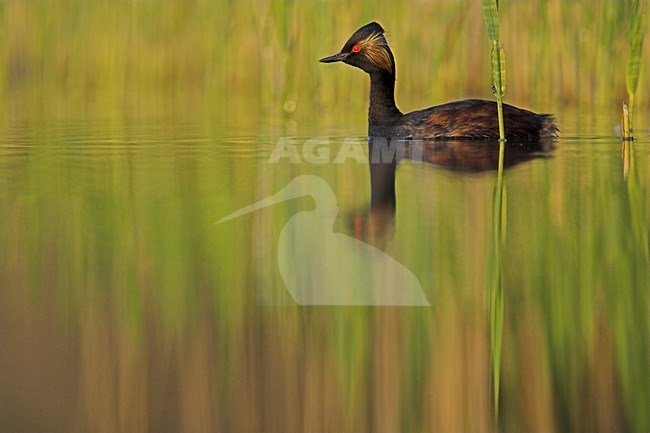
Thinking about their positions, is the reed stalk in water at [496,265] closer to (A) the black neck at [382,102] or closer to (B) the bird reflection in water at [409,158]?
(B) the bird reflection in water at [409,158]

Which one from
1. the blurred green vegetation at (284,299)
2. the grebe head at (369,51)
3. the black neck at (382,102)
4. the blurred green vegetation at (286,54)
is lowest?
the blurred green vegetation at (284,299)

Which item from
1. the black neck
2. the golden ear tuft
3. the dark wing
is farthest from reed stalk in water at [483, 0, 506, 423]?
the golden ear tuft

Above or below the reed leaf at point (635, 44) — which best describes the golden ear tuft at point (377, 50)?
above

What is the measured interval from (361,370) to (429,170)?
360cm

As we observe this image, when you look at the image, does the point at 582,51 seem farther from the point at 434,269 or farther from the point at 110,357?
the point at 110,357

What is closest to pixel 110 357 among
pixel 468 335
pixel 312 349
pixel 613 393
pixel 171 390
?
pixel 171 390

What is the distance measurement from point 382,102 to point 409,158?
5.16ft

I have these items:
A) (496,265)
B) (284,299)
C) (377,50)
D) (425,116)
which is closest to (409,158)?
(425,116)

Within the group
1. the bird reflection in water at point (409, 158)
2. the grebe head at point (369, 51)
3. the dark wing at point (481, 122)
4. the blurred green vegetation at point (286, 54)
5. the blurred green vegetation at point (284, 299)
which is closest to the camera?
the blurred green vegetation at point (284, 299)

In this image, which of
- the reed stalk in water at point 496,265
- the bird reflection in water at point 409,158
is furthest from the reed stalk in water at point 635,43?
the reed stalk in water at point 496,265

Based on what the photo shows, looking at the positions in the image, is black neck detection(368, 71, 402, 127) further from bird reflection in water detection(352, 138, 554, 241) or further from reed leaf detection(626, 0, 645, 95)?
reed leaf detection(626, 0, 645, 95)

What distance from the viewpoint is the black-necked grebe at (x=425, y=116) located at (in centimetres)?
725

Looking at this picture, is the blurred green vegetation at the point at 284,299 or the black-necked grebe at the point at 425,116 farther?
the black-necked grebe at the point at 425,116

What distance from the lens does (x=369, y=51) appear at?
8.04 meters
